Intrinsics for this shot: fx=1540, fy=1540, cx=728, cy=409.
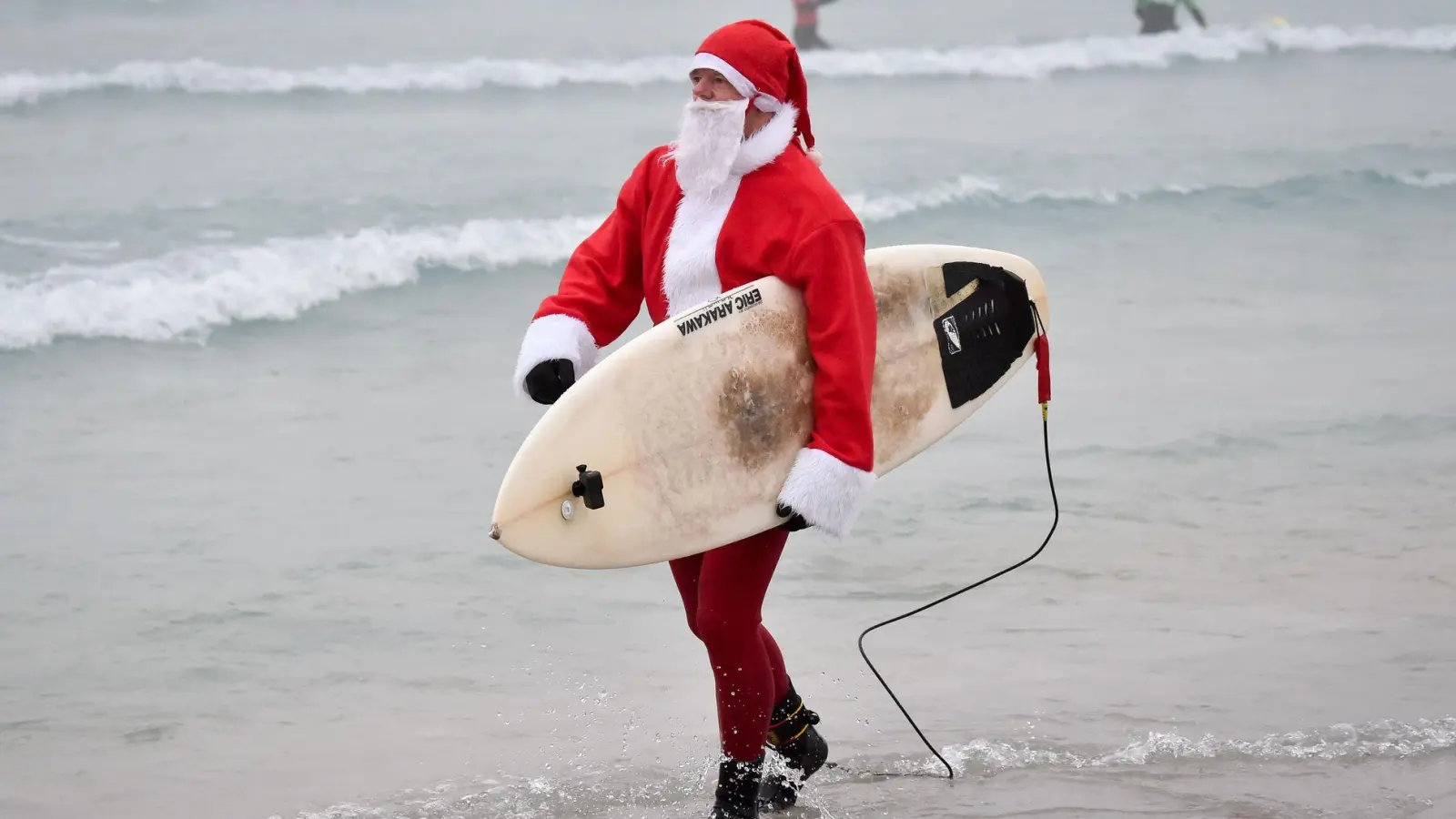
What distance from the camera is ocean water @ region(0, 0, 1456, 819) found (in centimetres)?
293

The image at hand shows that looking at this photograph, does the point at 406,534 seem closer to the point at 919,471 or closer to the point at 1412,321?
the point at 919,471

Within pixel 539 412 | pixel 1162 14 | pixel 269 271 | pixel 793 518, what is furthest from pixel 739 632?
pixel 1162 14

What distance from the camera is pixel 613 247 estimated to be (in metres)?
2.60

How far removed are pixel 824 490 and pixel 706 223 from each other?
1.52 feet

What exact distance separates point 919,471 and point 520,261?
440 cm

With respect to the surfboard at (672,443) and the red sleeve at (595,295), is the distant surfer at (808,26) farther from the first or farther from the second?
the surfboard at (672,443)

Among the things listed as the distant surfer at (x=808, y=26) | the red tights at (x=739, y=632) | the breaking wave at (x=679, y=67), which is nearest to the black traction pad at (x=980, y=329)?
the red tights at (x=739, y=632)

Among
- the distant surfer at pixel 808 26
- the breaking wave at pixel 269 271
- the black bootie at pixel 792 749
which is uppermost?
the distant surfer at pixel 808 26

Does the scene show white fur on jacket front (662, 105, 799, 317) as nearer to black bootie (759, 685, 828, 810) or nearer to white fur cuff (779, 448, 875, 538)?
white fur cuff (779, 448, 875, 538)

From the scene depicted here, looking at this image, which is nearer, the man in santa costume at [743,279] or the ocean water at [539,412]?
the man in santa costume at [743,279]

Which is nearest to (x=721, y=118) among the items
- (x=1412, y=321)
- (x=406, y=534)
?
(x=406, y=534)

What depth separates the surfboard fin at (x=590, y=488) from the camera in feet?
7.65

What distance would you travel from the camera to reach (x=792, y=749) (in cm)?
266

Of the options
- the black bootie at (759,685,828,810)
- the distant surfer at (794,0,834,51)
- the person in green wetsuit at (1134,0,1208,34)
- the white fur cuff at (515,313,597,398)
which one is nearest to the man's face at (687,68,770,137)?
the white fur cuff at (515,313,597,398)
